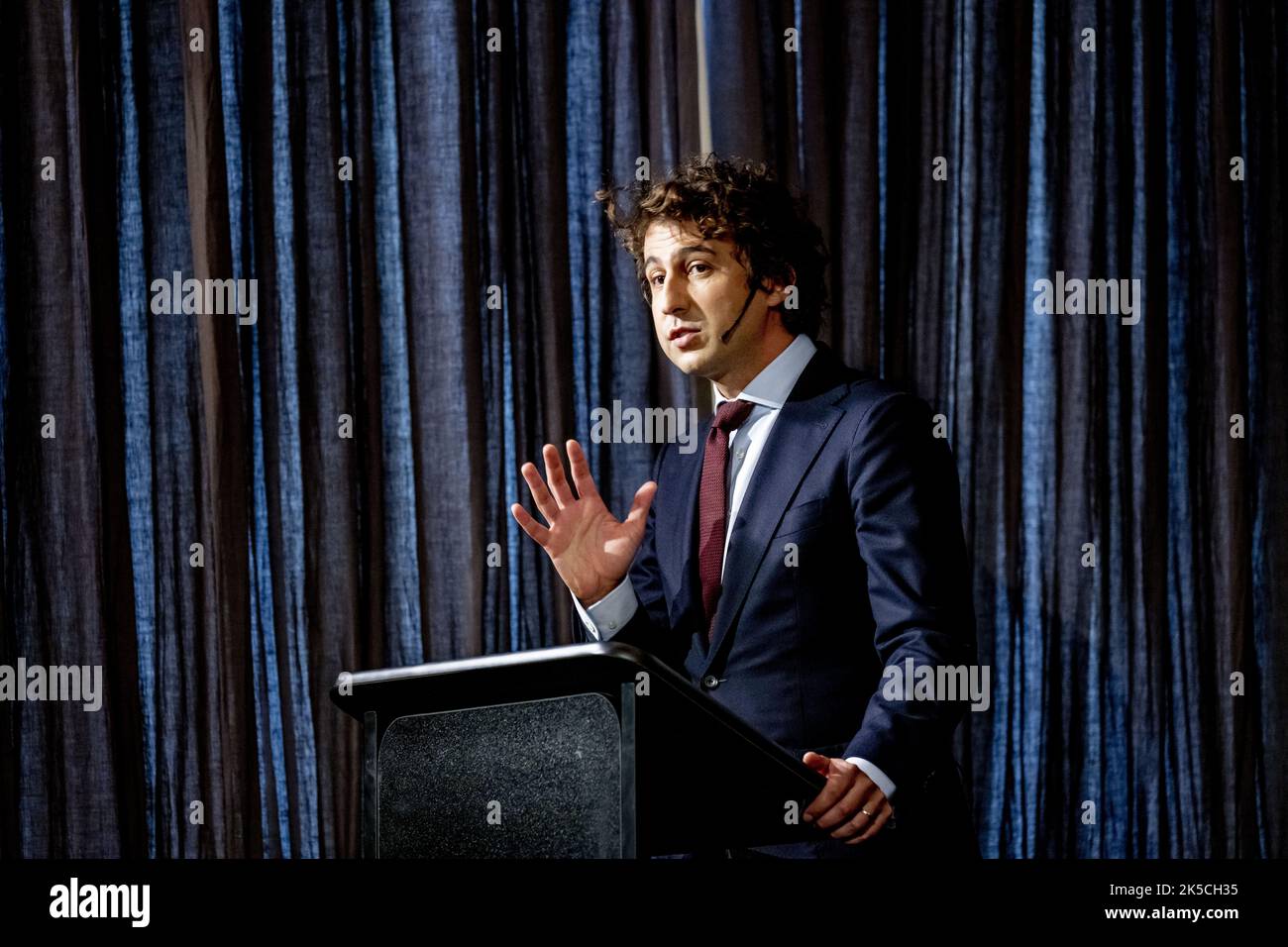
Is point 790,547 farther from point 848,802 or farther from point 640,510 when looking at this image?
point 848,802

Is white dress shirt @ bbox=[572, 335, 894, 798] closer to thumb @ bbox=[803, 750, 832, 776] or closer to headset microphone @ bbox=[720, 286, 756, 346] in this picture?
headset microphone @ bbox=[720, 286, 756, 346]

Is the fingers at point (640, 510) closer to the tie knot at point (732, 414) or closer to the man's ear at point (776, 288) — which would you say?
the tie knot at point (732, 414)

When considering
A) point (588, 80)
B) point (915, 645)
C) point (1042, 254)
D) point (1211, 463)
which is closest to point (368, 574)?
point (588, 80)

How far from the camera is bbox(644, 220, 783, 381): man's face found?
75.9 inches

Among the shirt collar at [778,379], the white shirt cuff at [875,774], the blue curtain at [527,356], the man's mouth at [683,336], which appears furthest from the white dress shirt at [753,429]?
the blue curtain at [527,356]

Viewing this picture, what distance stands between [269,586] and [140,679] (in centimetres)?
33

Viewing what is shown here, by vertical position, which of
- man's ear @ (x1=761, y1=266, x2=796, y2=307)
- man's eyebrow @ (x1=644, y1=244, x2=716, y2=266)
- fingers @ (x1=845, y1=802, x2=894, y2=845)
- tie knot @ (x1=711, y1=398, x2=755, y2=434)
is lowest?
fingers @ (x1=845, y1=802, x2=894, y2=845)

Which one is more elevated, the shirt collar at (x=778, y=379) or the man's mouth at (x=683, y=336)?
the man's mouth at (x=683, y=336)

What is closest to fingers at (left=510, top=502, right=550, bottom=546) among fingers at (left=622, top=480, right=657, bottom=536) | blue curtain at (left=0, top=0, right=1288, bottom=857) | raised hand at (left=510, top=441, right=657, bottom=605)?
raised hand at (left=510, top=441, right=657, bottom=605)

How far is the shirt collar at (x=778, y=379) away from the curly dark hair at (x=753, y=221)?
0.08 m

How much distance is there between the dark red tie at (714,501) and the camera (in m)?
1.81

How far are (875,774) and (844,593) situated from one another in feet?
1.06

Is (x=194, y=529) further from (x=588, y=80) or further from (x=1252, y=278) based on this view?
(x=1252, y=278)

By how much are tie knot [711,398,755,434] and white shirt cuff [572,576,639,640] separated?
0.29 meters
